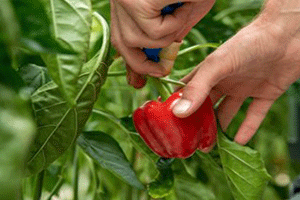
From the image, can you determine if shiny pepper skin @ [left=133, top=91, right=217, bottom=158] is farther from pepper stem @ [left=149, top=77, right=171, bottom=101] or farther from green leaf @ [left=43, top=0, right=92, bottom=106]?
green leaf @ [left=43, top=0, right=92, bottom=106]

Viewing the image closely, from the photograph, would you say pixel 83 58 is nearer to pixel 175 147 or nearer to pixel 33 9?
pixel 33 9

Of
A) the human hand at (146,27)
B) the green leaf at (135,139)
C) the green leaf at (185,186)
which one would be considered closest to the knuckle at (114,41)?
the human hand at (146,27)

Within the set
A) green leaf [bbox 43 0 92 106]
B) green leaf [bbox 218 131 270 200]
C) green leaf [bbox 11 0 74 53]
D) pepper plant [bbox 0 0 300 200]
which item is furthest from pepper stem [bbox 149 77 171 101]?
green leaf [bbox 11 0 74 53]

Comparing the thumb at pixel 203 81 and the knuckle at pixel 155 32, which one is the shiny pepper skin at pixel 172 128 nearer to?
the thumb at pixel 203 81

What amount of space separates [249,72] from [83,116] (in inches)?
15.8

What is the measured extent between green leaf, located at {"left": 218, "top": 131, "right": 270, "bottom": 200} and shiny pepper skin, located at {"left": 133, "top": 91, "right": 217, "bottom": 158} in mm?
32

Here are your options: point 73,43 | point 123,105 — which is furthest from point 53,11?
point 123,105

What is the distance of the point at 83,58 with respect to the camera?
50 centimetres

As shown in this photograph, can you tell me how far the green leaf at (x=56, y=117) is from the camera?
2.09ft

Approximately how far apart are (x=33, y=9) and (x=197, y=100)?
1.28 ft

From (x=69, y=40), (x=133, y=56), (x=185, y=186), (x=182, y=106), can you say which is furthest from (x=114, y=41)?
(x=185, y=186)

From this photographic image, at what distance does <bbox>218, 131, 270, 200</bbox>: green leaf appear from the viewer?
823 mm

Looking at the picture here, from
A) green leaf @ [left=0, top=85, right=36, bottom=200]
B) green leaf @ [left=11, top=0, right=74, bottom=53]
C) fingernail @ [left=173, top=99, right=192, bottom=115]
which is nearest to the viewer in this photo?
green leaf @ [left=0, top=85, right=36, bottom=200]

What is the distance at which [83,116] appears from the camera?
654mm
